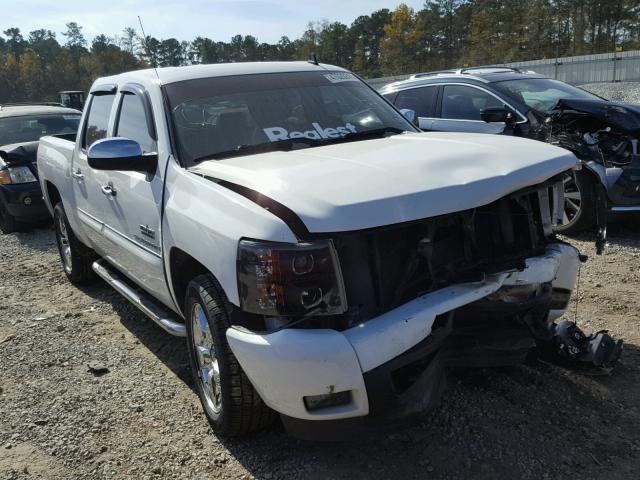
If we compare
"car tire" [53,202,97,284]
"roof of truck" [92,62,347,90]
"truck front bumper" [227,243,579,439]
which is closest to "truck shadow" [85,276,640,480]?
"truck front bumper" [227,243,579,439]

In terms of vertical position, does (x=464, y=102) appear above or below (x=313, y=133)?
below

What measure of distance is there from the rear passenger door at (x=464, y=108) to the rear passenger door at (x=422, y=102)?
0.37ft

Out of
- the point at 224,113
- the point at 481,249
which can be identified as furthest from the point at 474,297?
the point at 224,113

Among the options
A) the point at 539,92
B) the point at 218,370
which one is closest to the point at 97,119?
the point at 218,370

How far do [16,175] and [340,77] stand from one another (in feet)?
20.0

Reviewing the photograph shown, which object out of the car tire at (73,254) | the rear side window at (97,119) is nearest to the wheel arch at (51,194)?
the car tire at (73,254)

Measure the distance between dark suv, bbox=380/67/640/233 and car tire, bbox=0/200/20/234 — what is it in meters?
5.86

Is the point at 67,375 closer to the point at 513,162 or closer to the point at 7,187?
the point at 513,162

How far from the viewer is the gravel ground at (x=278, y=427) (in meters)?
2.69

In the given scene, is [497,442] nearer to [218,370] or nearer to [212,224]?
[218,370]

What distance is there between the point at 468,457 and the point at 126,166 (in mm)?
2392

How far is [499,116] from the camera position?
6.46 meters

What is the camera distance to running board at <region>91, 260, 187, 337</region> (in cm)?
333

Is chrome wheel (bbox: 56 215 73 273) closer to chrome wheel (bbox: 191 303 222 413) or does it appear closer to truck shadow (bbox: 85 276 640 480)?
chrome wheel (bbox: 191 303 222 413)
